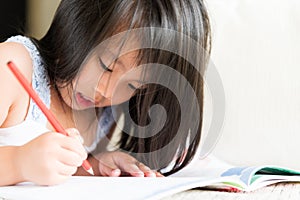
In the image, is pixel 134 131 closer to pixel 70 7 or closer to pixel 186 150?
pixel 186 150

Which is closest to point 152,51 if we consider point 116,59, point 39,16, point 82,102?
point 116,59

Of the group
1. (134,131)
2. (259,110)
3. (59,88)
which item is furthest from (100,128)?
(259,110)

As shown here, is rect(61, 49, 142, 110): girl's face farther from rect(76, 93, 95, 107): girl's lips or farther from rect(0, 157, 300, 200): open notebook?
rect(0, 157, 300, 200): open notebook

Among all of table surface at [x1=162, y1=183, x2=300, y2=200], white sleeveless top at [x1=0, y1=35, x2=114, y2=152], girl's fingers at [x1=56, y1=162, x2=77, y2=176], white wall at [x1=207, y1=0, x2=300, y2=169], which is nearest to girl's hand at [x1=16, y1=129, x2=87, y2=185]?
girl's fingers at [x1=56, y1=162, x2=77, y2=176]

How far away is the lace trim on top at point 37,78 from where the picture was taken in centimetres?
103

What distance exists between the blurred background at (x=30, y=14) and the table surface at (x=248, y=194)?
154 cm

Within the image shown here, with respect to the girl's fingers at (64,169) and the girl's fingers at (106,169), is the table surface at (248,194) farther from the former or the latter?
the girl's fingers at (106,169)

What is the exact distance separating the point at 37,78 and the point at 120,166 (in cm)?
20

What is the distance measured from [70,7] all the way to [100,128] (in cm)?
27

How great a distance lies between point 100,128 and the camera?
125 centimetres

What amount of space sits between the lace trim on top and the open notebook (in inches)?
9.6

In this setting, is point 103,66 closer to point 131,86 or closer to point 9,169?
point 131,86

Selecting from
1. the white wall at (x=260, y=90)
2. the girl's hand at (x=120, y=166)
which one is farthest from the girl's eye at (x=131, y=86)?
the white wall at (x=260, y=90)

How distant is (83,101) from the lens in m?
1.09
